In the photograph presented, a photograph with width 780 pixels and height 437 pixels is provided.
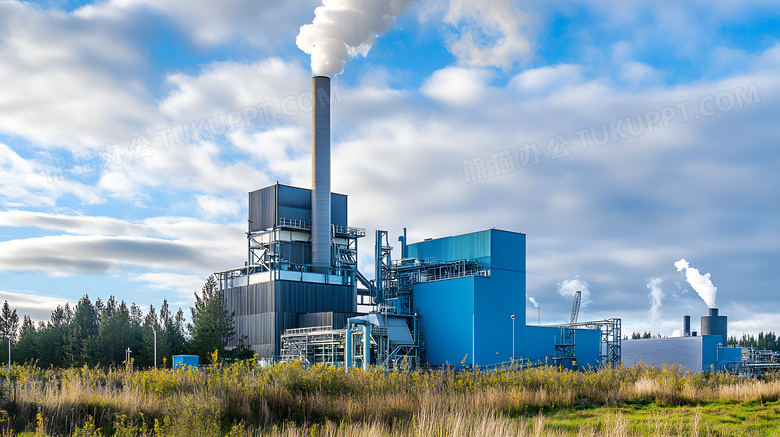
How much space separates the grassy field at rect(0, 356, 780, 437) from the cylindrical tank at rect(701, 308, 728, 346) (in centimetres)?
7532

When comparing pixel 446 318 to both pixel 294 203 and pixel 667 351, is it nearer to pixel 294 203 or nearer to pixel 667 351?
pixel 294 203

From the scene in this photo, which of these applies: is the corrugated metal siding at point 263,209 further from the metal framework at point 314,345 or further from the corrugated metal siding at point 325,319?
the metal framework at point 314,345

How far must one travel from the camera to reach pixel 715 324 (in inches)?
3671

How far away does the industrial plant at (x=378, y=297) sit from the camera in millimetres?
60844

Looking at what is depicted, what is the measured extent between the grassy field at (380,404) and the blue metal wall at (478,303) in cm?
3464

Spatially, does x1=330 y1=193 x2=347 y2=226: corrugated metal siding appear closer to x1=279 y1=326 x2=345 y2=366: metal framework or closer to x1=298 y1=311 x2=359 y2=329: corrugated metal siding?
x1=298 y1=311 x2=359 y2=329: corrugated metal siding

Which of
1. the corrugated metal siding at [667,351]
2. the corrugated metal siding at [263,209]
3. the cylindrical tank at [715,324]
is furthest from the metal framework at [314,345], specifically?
the cylindrical tank at [715,324]

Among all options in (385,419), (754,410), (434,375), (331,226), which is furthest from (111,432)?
(331,226)

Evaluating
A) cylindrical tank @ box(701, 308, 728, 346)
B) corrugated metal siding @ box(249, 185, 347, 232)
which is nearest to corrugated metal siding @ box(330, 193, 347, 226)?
corrugated metal siding @ box(249, 185, 347, 232)

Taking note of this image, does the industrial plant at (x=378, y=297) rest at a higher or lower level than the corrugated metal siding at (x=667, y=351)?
higher

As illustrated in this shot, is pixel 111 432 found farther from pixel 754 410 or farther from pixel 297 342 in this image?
pixel 297 342

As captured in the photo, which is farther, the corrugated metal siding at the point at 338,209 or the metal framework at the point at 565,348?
the corrugated metal siding at the point at 338,209

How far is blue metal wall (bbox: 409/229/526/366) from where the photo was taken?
6084 cm

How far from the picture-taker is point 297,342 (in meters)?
61.9
